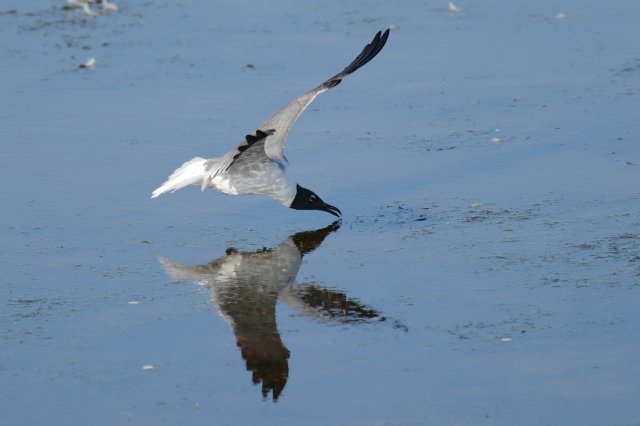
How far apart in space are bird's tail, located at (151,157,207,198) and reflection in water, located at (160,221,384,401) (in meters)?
0.63

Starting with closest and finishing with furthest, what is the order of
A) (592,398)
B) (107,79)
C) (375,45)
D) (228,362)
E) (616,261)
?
(592,398) < (228,362) < (616,261) < (375,45) < (107,79)

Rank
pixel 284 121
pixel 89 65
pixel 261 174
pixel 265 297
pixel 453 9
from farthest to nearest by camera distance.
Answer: pixel 453 9, pixel 89 65, pixel 284 121, pixel 261 174, pixel 265 297

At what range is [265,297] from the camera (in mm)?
6660

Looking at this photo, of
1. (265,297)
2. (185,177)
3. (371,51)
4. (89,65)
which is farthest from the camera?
(89,65)

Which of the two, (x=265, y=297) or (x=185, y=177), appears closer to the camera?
(x=265, y=297)

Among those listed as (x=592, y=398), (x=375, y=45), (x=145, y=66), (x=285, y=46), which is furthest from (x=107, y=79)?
(x=592, y=398)

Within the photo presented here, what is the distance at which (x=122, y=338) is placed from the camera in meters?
6.08

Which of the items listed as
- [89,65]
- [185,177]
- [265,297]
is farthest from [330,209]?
[89,65]

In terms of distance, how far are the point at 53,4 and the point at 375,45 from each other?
7.23 m

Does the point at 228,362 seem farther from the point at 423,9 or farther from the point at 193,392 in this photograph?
the point at 423,9

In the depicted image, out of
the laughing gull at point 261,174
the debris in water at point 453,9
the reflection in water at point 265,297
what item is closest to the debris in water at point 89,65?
the debris in water at point 453,9

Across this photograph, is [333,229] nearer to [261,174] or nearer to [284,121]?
[261,174]

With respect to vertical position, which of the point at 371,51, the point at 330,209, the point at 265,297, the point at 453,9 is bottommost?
the point at 265,297

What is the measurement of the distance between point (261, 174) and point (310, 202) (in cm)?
38
